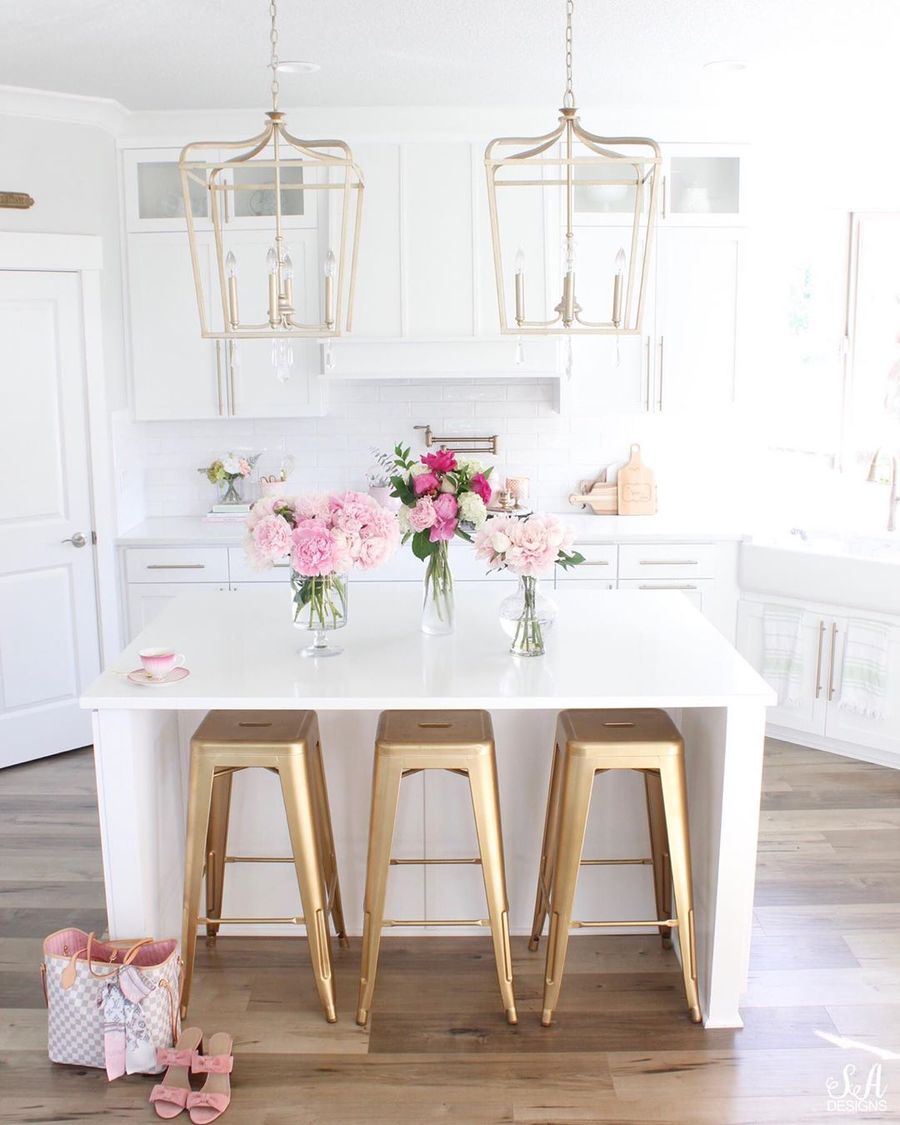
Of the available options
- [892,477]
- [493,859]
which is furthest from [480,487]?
[892,477]

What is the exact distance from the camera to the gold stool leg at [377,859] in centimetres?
285

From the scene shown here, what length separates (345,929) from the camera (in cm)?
335

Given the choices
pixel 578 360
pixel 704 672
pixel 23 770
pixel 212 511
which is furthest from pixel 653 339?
pixel 23 770

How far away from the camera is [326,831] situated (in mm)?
3180

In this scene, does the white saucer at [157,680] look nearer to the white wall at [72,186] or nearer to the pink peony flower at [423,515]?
the pink peony flower at [423,515]

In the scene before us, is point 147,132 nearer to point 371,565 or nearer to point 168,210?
point 168,210

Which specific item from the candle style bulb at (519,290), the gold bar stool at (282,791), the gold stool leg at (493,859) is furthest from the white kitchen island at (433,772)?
the candle style bulb at (519,290)

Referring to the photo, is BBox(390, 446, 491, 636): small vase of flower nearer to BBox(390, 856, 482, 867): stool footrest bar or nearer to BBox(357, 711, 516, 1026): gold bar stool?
BBox(357, 711, 516, 1026): gold bar stool

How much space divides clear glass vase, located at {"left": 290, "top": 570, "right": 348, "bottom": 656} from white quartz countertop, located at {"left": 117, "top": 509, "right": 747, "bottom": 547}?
1.86m

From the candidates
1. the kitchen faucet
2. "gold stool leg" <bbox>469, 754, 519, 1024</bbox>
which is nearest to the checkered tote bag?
"gold stool leg" <bbox>469, 754, 519, 1024</bbox>

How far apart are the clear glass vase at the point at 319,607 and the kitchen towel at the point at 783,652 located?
2.46m

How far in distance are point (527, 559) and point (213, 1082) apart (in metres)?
1.46

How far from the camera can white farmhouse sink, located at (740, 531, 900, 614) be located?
457 cm

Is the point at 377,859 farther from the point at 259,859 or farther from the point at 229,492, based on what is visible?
the point at 229,492
